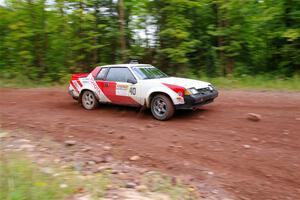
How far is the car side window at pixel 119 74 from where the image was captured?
907 centimetres

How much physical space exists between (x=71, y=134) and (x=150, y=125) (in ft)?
5.94

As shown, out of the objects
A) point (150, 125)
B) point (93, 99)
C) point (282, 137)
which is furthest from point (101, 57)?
point (282, 137)

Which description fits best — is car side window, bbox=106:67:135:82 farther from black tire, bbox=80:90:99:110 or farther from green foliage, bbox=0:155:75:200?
green foliage, bbox=0:155:75:200

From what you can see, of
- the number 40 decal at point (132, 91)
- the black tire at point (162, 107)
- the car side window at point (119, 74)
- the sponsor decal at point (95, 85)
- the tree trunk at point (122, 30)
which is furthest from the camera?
the tree trunk at point (122, 30)

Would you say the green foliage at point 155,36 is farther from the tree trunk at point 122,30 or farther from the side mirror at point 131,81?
the side mirror at point 131,81

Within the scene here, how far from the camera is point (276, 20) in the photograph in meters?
15.9

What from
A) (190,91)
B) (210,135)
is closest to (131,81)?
(190,91)

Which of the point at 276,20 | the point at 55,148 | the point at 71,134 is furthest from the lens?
the point at 276,20

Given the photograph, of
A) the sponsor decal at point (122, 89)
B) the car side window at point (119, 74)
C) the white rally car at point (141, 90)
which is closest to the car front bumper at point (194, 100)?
the white rally car at point (141, 90)

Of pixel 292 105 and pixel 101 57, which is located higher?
pixel 101 57

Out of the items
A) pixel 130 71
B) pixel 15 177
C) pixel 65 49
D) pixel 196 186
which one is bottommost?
pixel 196 186

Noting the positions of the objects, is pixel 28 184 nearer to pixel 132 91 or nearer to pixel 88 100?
pixel 132 91

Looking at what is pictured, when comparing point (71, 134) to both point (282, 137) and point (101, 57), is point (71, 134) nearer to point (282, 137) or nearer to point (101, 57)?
point (282, 137)

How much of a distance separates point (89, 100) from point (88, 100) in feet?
0.13
